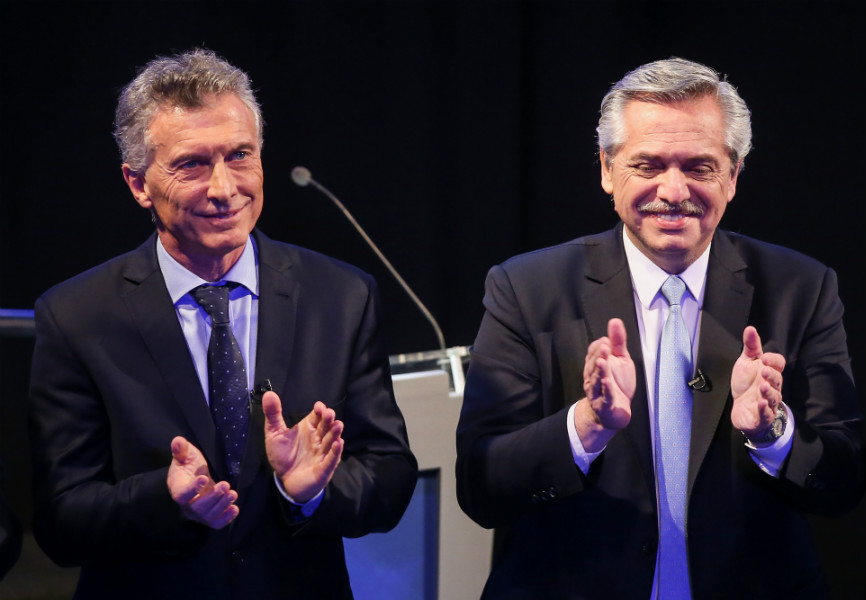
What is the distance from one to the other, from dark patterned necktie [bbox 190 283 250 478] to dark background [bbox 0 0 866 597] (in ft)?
6.50

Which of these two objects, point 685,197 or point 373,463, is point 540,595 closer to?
point 373,463

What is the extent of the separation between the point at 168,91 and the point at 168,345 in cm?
48

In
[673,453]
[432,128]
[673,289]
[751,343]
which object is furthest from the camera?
[432,128]

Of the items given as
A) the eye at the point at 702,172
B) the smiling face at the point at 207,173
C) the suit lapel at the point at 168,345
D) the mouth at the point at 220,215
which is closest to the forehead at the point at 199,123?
the smiling face at the point at 207,173

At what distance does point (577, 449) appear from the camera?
6.60 feet

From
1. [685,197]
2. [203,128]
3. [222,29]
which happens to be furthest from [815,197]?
[203,128]

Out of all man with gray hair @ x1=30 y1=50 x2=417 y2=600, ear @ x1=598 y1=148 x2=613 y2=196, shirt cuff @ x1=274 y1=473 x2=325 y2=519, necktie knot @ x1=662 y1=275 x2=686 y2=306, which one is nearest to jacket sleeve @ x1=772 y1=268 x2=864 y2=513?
necktie knot @ x1=662 y1=275 x2=686 y2=306

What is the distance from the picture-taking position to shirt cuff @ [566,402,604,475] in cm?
201

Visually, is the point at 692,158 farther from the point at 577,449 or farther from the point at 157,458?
the point at 157,458

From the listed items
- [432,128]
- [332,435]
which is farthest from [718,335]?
[432,128]

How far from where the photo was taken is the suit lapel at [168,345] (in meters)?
2.01

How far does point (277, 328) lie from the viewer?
82.6 inches

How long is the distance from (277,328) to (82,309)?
369 millimetres

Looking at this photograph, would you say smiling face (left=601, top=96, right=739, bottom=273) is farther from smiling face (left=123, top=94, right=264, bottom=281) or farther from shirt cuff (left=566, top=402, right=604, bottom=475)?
smiling face (left=123, top=94, right=264, bottom=281)
